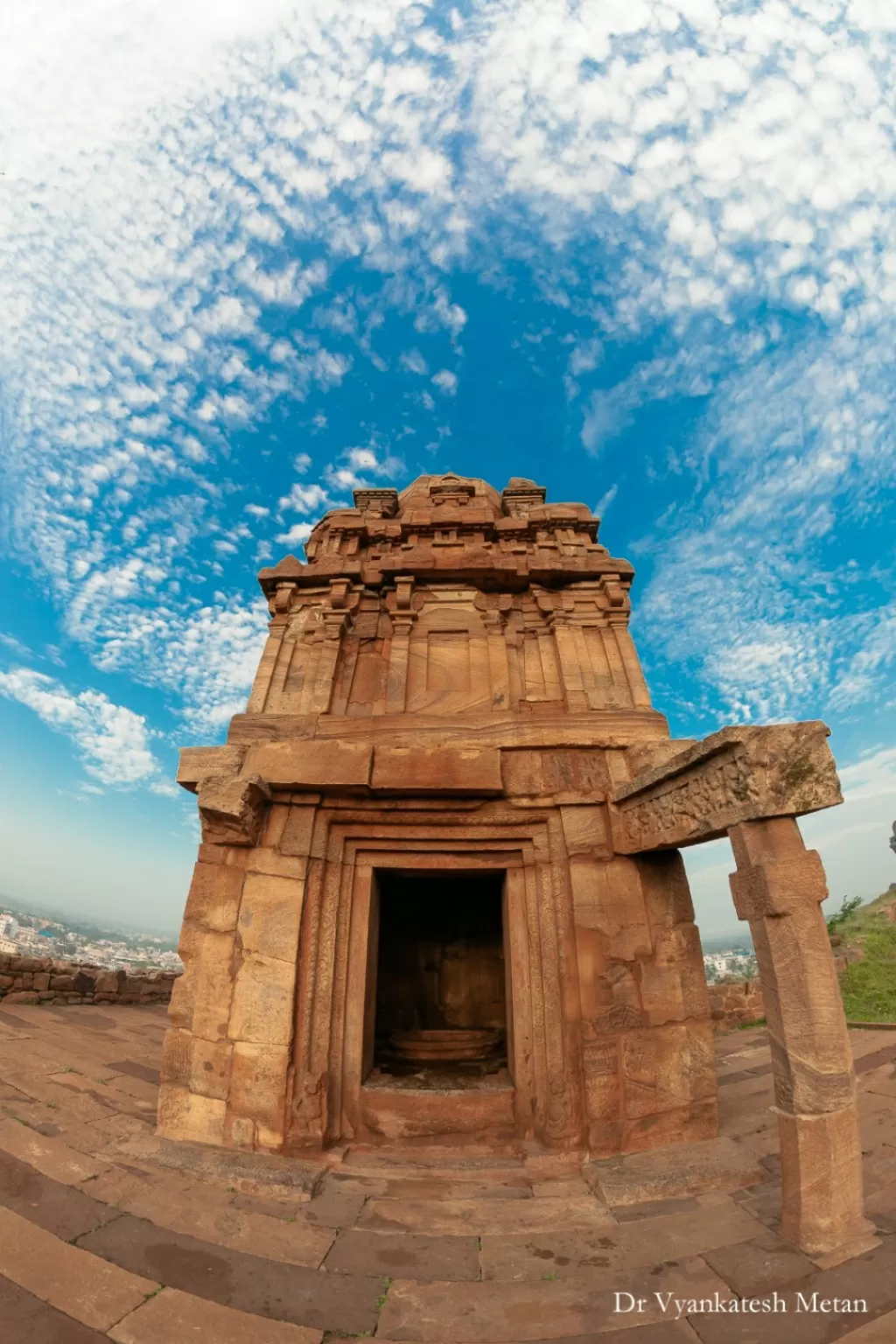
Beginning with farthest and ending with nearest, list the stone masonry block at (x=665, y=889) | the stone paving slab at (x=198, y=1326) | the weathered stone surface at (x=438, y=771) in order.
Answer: the weathered stone surface at (x=438, y=771)
the stone masonry block at (x=665, y=889)
the stone paving slab at (x=198, y=1326)

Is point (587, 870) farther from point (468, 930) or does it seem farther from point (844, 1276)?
point (468, 930)

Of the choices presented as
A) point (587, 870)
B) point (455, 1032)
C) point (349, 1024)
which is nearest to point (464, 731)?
point (587, 870)

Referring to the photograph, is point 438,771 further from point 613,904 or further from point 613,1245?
point 613,1245

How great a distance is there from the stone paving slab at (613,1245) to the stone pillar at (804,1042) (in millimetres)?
425

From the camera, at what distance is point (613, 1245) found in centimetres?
356

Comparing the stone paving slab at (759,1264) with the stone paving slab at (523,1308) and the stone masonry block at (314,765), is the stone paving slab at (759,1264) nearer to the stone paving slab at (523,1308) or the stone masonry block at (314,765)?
the stone paving slab at (523,1308)

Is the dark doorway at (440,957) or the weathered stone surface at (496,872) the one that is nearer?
the weathered stone surface at (496,872)

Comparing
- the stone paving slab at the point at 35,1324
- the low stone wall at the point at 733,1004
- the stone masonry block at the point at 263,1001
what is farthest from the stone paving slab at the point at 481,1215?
the low stone wall at the point at 733,1004

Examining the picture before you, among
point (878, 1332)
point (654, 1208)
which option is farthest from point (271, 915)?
point (878, 1332)

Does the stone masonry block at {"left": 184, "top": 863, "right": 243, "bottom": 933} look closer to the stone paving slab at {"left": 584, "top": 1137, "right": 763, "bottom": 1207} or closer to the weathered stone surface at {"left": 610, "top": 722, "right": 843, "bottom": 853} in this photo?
the stone paving slab at {"left": 584, "top": 1137, "right": 763, "bottom": 1207}

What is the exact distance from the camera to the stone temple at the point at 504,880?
3.80 m

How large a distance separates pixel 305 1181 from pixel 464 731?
150 inches

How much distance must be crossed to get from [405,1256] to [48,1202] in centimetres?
223

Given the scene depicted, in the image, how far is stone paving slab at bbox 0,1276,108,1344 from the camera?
2.60m
